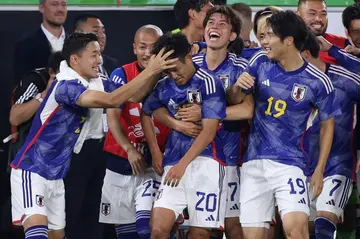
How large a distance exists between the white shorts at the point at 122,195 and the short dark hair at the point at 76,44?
3.83 ft

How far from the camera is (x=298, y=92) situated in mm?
7172

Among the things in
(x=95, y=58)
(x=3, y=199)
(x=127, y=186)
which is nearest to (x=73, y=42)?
(x=95, y=58)

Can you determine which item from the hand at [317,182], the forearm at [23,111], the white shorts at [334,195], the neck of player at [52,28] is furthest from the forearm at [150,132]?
the neck of player at [52,28]

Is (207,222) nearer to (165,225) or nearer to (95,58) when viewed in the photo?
(165,225)

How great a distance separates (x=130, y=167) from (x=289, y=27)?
184 centimetres

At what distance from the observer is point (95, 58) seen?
756 cm

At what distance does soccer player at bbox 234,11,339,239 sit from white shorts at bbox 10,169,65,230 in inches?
54.6

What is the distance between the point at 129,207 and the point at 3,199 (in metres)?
1.37

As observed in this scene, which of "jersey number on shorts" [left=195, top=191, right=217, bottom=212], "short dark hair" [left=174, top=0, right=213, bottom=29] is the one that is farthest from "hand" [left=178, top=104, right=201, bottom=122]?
"short dark hair" [left=174, top=0, right=213, bottom=29]

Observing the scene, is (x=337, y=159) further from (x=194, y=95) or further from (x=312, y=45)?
(x=194, y=95)

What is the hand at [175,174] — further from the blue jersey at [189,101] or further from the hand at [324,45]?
the hand at [324,45]

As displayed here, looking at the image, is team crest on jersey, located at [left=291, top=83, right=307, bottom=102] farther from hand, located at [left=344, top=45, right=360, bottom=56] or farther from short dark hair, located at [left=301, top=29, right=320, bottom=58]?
hand, located at [left=344, top=45, right=360, bottom=56]

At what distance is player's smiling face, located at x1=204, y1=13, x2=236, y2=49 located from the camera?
7.64 m

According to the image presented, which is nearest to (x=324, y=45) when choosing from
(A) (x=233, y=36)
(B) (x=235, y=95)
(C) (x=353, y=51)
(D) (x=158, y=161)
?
(C) (x=353, y=51)
